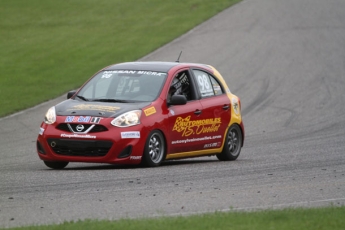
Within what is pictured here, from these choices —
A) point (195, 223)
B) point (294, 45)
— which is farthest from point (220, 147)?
point (294, 45)

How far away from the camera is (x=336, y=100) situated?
24625 mm

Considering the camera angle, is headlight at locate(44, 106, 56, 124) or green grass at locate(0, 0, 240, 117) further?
green grass at locate(0, 0, 240, 117)

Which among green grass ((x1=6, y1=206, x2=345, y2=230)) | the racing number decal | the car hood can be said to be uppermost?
green grass ((x1=6, y1=206, x2=345, y2=230))

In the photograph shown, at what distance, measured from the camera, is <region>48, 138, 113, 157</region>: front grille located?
12516 millimetres

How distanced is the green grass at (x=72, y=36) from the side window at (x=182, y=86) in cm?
867

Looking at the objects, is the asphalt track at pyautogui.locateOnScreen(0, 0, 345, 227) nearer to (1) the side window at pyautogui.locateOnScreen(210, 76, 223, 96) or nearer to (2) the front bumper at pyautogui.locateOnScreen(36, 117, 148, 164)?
(2) the front bumper at pyautogui.locateOnScreen(36, 117, 148, 164)

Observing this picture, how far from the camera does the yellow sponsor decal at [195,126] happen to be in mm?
13664

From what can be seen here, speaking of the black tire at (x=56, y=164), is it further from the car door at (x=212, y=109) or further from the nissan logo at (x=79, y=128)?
the car door at (x=212, y=109)

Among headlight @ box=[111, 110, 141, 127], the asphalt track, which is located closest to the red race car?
headlight @ box=[111, 110, 141, 127]

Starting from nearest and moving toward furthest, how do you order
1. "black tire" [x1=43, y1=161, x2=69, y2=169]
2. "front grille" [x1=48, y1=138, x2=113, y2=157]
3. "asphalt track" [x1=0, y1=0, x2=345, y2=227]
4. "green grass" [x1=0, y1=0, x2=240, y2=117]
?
"asphalt track" [x1=0, y1=0, x2=345, y2=227] < "front grille" [x1=48, y1=138, x2=113, y2=157] < "black tire" [x1=43, y1=161, x2=69, y2=169] < "green grass" [x1=0, y1=0, x2=240, y2=117]

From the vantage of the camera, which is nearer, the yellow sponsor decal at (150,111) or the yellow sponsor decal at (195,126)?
the yellow sponsor decal at (150,111)

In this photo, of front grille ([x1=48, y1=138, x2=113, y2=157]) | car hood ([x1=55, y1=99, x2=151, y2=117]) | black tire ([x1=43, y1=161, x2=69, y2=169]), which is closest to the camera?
front grille ([x1=48, y1=138, x2=113, y2=157])

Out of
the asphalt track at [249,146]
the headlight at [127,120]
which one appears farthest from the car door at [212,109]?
the headlight at [127,120]

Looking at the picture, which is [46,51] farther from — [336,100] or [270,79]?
[336,100]
